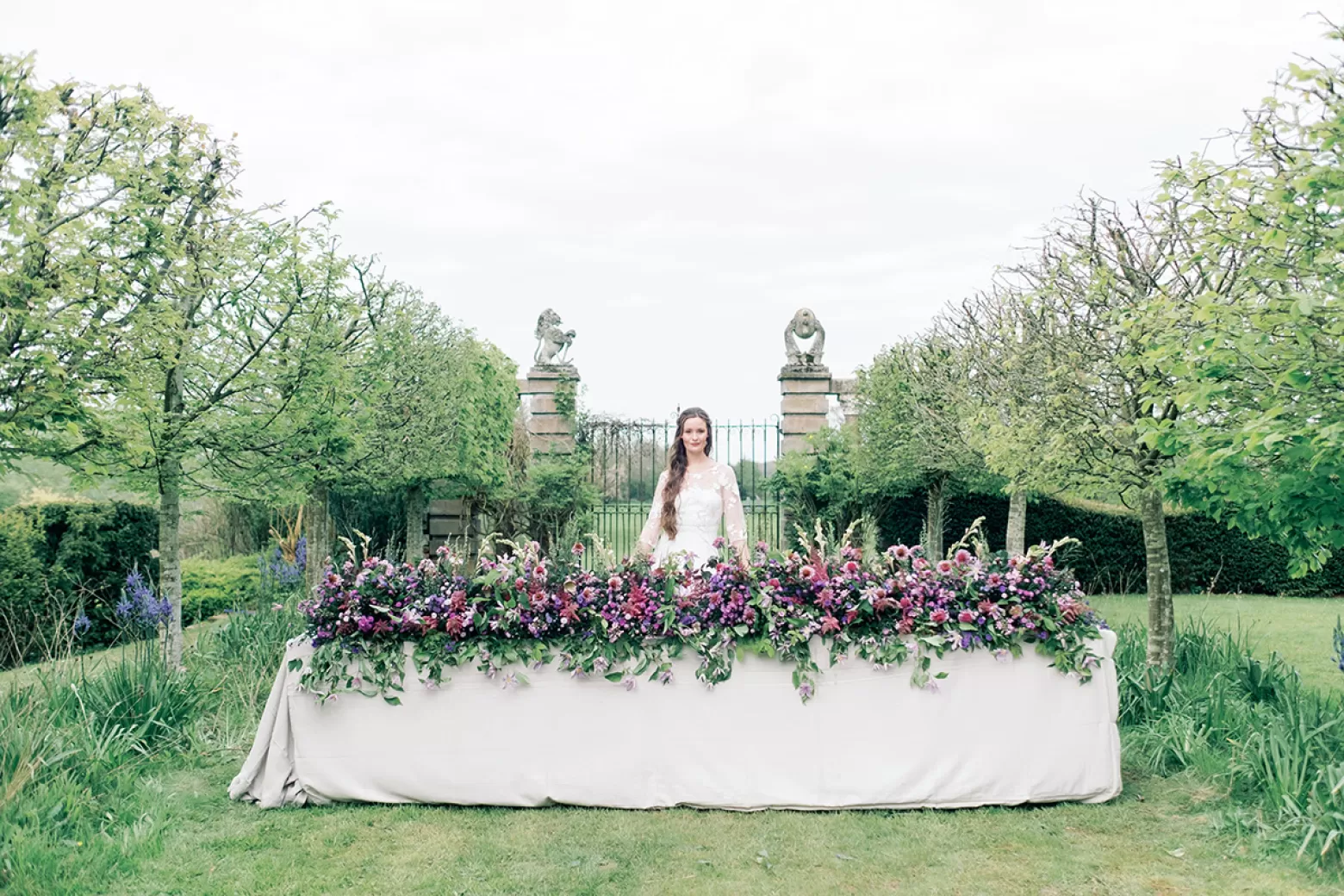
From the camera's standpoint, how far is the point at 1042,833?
392 cm

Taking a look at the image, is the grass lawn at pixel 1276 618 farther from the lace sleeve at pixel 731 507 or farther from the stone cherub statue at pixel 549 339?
the stone cherub statue at pixel 549 339

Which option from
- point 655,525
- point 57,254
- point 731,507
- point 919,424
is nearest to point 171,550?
point 57,254

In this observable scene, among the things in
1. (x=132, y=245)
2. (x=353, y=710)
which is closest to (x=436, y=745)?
(x=353, y=710)

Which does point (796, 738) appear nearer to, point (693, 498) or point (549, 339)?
point (693, 498)

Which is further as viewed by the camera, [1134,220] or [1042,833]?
[1134,220]

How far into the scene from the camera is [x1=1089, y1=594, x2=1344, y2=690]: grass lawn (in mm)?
7691

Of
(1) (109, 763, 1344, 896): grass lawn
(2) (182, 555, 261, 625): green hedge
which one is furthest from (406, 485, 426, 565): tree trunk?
(1) (109, 763, 1344, 896): grass lawn

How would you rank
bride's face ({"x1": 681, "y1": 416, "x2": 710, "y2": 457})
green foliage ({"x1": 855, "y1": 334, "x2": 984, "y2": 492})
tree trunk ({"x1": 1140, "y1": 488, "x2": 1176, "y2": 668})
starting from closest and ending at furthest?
bride's face ({"x1": 681, "y1": 416, "x2": 710, "y2": 457}), tree trunk ({"x1": 1140, "y1": 488, "x2": 1176, "y2": 668}), green foliage ({"x1": 855, "y1": 334, "x2": 984, "y2": 492})

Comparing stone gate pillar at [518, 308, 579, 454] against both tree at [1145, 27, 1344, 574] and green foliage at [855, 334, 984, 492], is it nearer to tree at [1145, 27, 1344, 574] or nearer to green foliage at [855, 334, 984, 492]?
green foliage at [855, 334, 984, 492]

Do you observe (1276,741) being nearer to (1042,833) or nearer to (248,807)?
(1042,833)

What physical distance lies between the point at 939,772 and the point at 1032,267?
4.44m

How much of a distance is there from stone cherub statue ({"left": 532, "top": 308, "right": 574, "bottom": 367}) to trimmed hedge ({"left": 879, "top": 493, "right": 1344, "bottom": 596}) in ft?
21.4

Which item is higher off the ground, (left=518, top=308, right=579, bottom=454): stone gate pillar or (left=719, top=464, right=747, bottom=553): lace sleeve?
(left=518, top=308, right=579, bottom=454): stone gate pillar

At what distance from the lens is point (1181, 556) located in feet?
40.7
